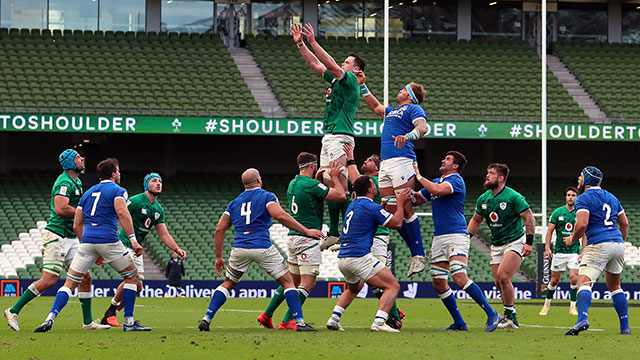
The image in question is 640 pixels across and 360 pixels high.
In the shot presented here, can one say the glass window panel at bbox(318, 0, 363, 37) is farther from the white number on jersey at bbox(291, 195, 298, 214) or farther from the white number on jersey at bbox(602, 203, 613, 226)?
the white number on jersey at bbox(602, 203, 613, 226)

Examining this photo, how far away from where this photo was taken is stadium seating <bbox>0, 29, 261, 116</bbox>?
114 feet

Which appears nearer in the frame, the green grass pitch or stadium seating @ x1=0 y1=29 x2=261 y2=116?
the green grass pitch

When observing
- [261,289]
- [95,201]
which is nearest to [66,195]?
Result: [95,201]

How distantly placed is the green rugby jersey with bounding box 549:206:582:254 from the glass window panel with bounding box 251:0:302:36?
2281cm

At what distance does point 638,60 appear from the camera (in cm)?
4188

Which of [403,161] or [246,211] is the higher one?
[403,161]

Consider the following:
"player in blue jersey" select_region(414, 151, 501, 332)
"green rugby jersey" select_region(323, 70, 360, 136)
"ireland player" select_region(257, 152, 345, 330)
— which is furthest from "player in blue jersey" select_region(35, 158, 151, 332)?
"player in blue jersey" select_region(414, 151, 501, 332)

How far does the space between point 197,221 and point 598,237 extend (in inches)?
846

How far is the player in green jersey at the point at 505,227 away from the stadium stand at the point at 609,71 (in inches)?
909

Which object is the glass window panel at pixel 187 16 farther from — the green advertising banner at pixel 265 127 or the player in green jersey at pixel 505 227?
the player in green jersey at pixel 505 227

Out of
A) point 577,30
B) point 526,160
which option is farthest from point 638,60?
point 526,160

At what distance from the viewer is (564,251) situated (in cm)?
2089

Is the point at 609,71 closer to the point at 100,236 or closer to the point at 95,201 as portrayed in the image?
the point at 95,201

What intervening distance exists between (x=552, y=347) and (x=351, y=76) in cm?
459
